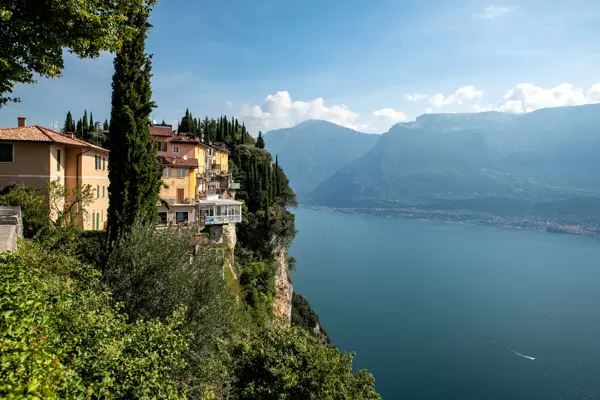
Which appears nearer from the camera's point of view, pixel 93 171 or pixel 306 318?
pixel 93 171

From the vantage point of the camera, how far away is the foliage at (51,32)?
7820 millimetres

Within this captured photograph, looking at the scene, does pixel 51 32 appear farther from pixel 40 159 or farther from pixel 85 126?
pixel 85 126

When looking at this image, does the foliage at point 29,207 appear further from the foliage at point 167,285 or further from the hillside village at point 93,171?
the foliage at point 167,285

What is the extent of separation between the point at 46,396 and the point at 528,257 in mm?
136070

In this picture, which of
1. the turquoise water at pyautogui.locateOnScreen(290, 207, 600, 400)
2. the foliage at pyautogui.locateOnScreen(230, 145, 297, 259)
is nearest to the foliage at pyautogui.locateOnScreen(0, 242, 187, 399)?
the foliage at pyautogui.locateOnScreen(230, 145, 297, 259)

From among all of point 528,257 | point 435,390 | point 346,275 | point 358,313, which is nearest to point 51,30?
point 435,390

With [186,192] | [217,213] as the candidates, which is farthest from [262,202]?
[186,192]

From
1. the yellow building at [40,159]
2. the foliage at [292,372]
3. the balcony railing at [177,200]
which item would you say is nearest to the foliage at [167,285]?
the foliage at [292,372]

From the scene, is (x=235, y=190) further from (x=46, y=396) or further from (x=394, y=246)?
(x=394, y=246)

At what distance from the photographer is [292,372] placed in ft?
33.1

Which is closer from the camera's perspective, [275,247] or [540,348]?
[275,247]

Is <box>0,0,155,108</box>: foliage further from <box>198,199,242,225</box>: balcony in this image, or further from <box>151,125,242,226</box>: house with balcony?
<box>198,199,242,225</box>: balcony

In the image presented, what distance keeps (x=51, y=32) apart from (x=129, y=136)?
9641 mm

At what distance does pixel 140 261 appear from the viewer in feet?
45.5
